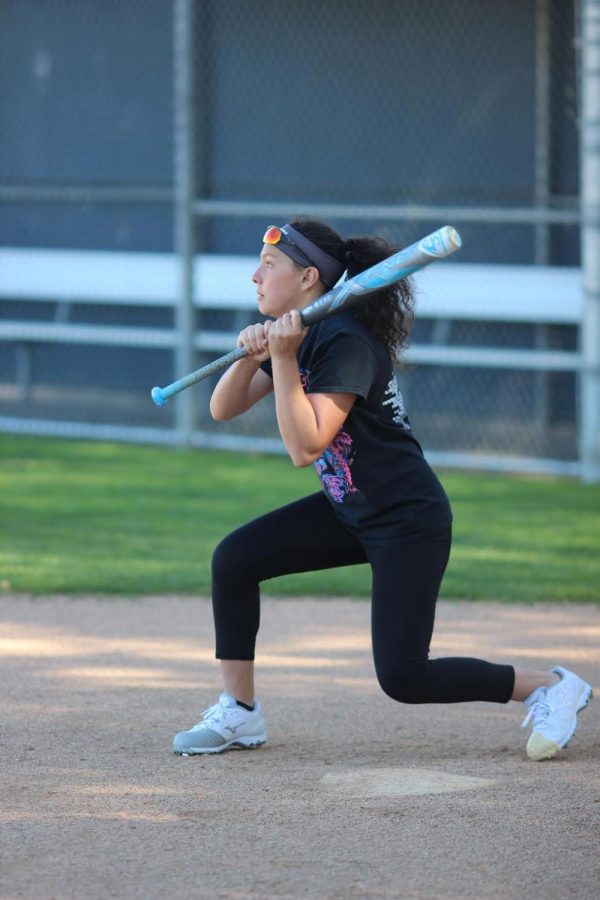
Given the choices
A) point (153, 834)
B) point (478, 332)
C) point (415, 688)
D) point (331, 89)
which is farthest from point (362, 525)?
point (331, 89)

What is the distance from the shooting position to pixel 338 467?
376 cm

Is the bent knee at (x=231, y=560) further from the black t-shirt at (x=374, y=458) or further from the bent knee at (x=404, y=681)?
the bent knee at (x=404, y=681)

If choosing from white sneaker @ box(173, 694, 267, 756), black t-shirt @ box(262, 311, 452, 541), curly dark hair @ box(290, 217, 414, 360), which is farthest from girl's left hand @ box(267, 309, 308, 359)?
white sneaker @ box(173, 694, 267, 756)

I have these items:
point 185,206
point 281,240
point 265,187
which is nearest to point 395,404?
point 281,240

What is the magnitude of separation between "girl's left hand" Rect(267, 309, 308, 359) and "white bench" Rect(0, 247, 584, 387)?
5.35m

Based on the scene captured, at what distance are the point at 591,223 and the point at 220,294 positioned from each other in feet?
10.8

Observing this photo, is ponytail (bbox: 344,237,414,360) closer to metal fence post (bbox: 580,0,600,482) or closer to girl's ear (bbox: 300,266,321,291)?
girl's ear (bbox: 300,266,321,291)

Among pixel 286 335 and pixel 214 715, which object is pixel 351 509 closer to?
pixel 286 335

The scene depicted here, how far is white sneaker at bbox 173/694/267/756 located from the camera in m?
3.93

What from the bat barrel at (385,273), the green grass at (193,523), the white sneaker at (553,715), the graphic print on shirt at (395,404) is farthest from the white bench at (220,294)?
the bat barrel at (385,273)

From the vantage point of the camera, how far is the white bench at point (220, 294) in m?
A: 9.65

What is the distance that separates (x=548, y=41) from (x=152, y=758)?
7649mm

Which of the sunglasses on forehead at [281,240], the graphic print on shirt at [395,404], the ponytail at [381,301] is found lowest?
the graphic print on shirt at [395,404]

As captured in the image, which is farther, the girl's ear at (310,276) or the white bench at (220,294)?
the white bench at (220,294)
